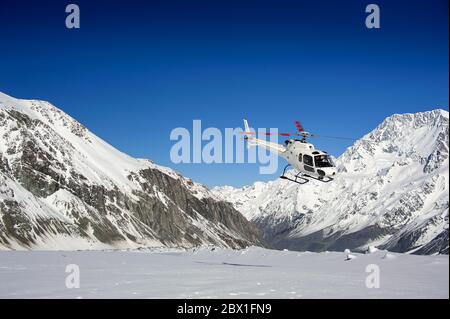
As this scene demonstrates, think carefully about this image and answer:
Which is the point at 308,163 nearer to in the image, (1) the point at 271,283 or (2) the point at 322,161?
(2) the point at 322,161

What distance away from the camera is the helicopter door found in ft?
113

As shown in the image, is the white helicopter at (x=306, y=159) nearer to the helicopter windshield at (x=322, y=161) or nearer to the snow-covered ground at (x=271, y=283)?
the helicopter windshield at (x=322, y=161)

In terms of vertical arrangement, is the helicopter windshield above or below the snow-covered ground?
above

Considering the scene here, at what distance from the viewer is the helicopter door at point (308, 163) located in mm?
34562

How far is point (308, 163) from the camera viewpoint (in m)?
35.0

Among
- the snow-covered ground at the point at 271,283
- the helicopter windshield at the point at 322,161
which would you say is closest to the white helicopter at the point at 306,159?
the helicopter windshield at the point at 322,161

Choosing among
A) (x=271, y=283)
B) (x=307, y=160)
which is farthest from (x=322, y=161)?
(x=271, y=283)

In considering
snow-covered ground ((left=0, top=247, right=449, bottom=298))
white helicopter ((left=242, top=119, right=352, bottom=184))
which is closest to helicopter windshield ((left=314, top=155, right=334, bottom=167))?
white helicopter ((left=242, top=119, right=352, bottom=184))

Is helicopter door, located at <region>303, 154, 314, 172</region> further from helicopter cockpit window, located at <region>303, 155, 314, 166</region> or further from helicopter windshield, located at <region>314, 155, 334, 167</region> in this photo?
helicopter windshield, located at <region>314, 155, 334, 167</region>

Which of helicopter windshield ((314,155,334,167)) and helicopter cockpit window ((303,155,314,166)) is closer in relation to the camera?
helicopter windshield ((314,155,334,167))

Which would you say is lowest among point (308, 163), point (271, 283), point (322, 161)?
point (271, 283)
